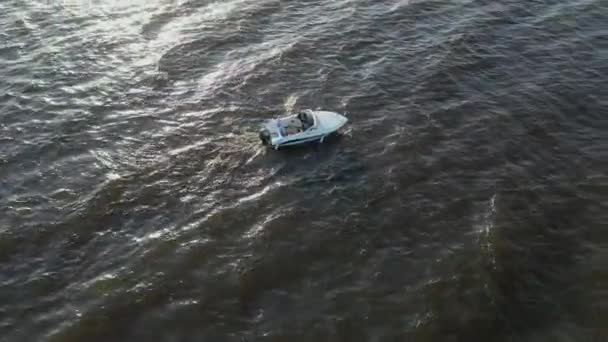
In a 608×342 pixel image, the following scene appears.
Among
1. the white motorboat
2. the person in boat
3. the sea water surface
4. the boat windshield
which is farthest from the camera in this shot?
the boat windshield

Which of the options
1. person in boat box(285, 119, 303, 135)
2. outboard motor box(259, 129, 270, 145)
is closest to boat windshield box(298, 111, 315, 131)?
person in boat box(285, 119, 303, 135)

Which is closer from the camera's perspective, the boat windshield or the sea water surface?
the sea water surface

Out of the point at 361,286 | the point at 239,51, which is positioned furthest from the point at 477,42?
the point at 361,286

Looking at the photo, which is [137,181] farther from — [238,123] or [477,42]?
[477,42]

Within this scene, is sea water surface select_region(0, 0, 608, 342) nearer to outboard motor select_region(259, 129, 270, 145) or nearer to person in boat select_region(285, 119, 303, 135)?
outboard motor select_region(259, 129, 270, 145)

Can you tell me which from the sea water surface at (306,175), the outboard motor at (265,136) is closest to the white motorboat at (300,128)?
the outboard motor at (265,136)

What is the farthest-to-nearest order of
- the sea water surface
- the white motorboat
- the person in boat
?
the person in boat → the white motorboat → the sea water surface

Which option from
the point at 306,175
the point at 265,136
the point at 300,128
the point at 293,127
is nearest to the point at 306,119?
the point at 300,128
